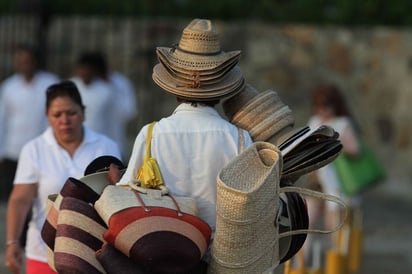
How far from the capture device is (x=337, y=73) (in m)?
13.1

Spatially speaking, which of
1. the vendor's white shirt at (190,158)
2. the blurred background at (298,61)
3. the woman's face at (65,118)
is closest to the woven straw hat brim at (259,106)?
the vendor's white shirt at (190,158)

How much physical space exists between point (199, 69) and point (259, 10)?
858 cm

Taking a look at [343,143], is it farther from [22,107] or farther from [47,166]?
[47,166]

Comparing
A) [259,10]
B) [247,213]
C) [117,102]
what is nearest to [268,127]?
[247,213]

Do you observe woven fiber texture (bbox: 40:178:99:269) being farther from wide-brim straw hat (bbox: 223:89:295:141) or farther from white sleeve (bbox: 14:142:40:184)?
white sleeve (bbox: 14:142:40:184)

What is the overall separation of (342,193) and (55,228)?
4.77 m

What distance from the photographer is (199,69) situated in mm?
5145

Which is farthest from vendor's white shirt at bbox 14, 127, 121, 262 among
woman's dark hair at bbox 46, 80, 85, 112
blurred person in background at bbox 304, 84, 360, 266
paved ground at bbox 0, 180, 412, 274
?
blurred person in background at bbox 304, 84, 360, 266

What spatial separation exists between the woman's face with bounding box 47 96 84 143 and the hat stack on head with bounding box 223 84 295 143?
139cm

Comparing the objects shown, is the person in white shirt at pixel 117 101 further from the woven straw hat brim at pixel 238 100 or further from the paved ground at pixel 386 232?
the woven straw hat brim at pixel 238 100

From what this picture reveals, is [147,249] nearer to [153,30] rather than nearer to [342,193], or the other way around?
[342,193]

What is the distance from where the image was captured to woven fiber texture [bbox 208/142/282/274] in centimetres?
467

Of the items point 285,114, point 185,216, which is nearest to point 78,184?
point 185,216

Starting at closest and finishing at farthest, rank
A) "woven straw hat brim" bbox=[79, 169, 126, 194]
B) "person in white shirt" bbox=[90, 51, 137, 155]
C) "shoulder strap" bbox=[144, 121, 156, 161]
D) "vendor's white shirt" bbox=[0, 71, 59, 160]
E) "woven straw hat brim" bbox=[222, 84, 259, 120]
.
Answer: "shoulder strap" bbox=[144, 121, 156, 161]
"woven straw hat brim" bbox=[79, 169, 126, 194]
"woven straw hat brim" bbox=[222, 84, 259, 120]
"vendor's white shirt" bbox=[0, 71, 59, 160]
"person in white shirt" bbox=[90, 51, 137, 155]
